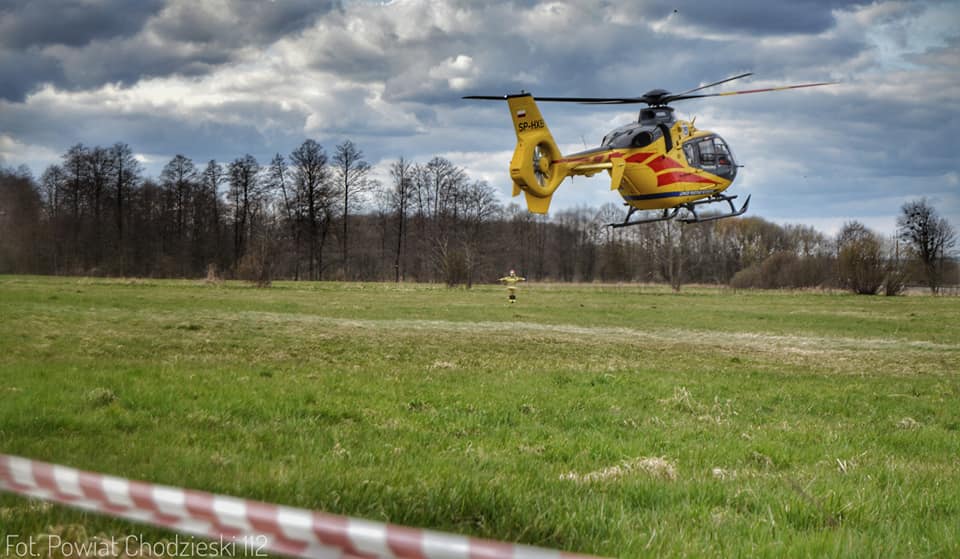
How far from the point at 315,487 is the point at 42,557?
1760 millimetres

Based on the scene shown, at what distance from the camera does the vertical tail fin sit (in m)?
19.9

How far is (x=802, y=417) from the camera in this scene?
36.3 feet

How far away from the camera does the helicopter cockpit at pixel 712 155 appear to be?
2470 cm

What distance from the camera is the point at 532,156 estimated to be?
20391 mm

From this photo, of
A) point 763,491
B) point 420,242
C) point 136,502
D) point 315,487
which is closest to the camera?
point 136,502

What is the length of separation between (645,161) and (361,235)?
50655 millimetres

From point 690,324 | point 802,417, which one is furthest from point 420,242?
point 802,417

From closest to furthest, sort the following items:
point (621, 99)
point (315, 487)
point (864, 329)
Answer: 1. point (315, 487)
2. point (621, 99)
3. point (864, 329)

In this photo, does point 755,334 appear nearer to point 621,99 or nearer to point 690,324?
point 690,324

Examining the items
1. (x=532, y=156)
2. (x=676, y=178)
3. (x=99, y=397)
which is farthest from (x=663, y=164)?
(x=99, y=397)

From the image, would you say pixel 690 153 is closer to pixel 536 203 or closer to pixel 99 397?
pixel 536 203

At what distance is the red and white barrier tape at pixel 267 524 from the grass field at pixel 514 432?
1.14m

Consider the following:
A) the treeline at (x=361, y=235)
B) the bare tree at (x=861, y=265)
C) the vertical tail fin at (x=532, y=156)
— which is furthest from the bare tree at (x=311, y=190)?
the bare tree at (x=861, y=265)

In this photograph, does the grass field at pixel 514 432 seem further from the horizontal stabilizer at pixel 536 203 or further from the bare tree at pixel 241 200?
the bare tree at pixel 241 200
